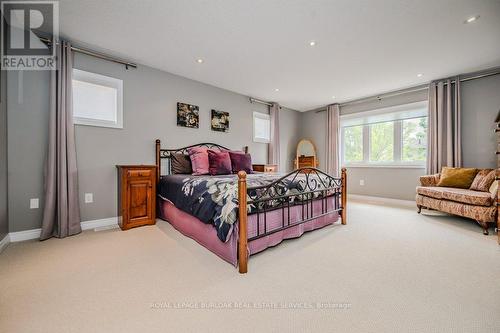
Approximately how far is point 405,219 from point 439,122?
6.83ft

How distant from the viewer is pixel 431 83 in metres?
4.01

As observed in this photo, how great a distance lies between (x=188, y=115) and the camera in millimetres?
3900

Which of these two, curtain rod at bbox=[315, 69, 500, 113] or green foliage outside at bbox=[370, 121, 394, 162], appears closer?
curtain rod at bbox=[315, 69, 500, 113]

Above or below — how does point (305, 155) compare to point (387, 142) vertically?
below

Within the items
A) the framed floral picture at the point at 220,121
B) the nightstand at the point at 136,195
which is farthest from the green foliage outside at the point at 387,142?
the nightstand at the point at 136,195

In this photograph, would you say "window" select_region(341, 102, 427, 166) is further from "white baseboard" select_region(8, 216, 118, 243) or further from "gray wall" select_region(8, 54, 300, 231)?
"white baseboard" select_region(8, 216, 118, 243)

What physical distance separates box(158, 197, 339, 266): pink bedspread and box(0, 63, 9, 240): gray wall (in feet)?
5.57

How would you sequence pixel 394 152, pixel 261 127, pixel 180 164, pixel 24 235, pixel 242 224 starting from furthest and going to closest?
pixel 261 127 < pixel 394 152 < pixel 180 164 < pixel 24 235 < pixel 242 224

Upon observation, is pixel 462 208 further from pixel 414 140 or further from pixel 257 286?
pixel 257 286

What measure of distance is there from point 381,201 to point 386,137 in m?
1.52

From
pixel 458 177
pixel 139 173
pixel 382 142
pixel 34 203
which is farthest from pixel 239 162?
pixel 458 177

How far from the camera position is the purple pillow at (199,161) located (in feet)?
11.1

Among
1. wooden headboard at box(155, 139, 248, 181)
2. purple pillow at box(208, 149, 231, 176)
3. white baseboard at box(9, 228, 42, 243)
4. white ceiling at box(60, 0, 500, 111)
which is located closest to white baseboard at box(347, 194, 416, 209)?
white ceiling at box(60, 0, 500, 111)

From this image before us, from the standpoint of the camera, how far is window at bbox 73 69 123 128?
2876mm
